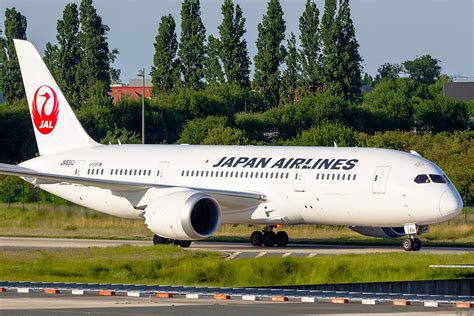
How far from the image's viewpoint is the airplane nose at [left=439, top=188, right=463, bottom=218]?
122ft

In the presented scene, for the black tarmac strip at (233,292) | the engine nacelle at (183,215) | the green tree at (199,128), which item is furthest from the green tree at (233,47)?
the black tarmac strip at (233,292)

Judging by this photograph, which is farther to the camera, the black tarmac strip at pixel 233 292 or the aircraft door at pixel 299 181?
the aircraft door at pixel 299 181

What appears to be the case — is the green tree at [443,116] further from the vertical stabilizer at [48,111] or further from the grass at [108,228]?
the vertical stabilizer at [48,111]

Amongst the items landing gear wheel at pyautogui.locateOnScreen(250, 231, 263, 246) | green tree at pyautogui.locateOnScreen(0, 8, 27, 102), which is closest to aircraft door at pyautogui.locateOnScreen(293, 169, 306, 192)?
landing gear wheel at pyautogui.locateOnScreen(250, 231, 263, 246)

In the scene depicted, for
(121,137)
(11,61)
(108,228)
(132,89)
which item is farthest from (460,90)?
(108,228)

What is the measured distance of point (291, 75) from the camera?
10612 centimetres

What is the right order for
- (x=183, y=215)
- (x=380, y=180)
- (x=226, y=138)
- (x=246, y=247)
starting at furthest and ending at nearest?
1. (x=226, y=138)
2. (x=246, y=247)
3. (x=183, y=215)
4. (x=380, y=180)

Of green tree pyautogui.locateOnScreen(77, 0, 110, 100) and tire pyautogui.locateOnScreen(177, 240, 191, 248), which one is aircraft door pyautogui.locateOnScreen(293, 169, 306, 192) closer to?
tire pyautogui.locateOnScreen(177, 240, 191, 248)

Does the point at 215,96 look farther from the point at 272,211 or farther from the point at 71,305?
the point at 71,305

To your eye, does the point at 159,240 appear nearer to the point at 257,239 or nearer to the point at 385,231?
the point at 257,239

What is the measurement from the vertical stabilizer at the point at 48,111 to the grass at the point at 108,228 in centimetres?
308

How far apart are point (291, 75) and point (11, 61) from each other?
22985mm

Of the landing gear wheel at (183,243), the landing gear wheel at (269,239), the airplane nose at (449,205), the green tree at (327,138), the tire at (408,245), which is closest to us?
the airplane nose at (449,205)

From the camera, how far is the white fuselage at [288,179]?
38000 millimetres
